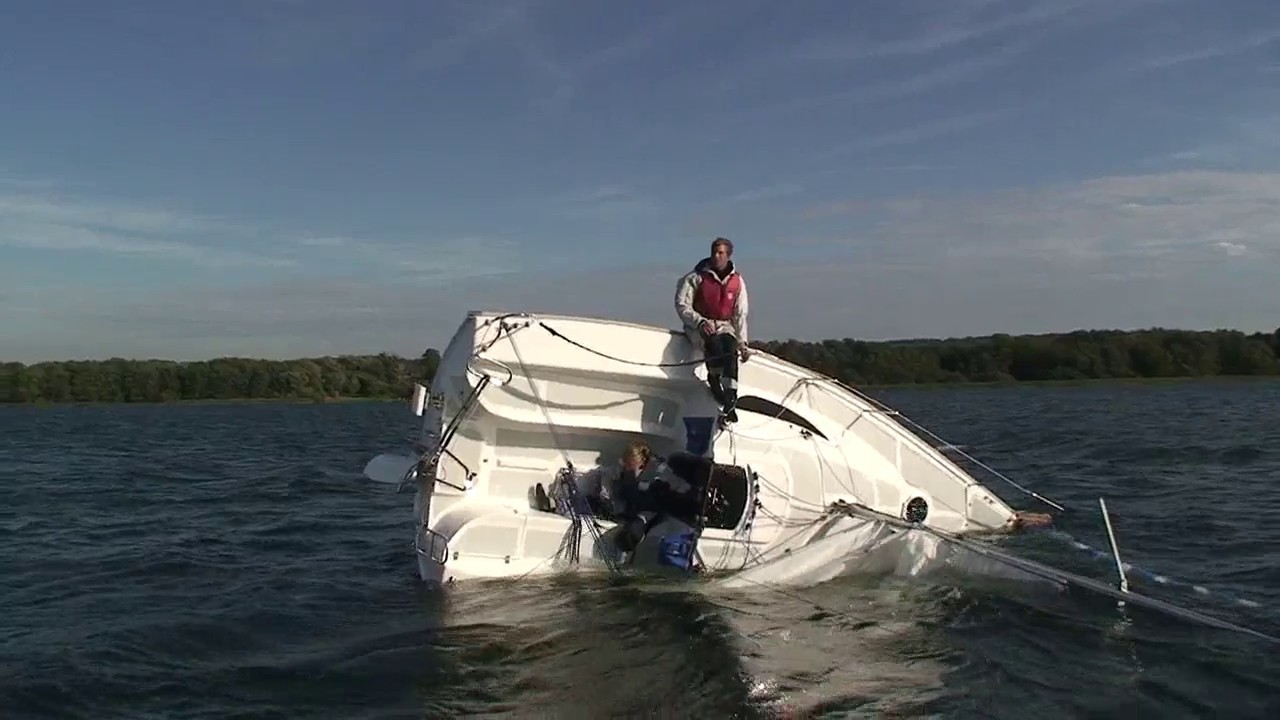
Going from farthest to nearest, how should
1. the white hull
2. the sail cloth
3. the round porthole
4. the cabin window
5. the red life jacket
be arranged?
the round porthole, the cabin window, the red life jacket, the white hull, the sail cloth

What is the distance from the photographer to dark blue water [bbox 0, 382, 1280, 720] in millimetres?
6238

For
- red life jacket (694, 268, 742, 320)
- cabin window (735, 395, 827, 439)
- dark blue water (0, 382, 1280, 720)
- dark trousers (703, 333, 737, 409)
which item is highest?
red life jacket (694, 268, 742, 320)

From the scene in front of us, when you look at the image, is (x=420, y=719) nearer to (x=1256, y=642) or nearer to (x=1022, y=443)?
(x=1256, y=642)

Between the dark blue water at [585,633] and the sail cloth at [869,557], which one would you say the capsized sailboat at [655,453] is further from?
the dark blue water at [585,633]

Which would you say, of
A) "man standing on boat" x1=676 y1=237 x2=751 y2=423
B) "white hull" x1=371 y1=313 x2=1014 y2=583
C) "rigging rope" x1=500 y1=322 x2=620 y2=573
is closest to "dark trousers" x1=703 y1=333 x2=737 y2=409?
"man standing on boat" x1=676 y1=237 x2=751 y2=423

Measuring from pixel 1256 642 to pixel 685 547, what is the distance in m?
4.28

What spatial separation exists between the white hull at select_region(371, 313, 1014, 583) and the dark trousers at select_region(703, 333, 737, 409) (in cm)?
30

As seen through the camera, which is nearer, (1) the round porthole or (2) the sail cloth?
(2) the sail cloth

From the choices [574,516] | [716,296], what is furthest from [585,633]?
[716,296]

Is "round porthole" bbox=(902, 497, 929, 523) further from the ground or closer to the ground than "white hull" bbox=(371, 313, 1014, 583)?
closer to the ground

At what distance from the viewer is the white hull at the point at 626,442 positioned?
923 cm

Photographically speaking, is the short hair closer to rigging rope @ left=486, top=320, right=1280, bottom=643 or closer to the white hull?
the white hull

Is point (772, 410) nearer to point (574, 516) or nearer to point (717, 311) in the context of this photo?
point (717, 311)

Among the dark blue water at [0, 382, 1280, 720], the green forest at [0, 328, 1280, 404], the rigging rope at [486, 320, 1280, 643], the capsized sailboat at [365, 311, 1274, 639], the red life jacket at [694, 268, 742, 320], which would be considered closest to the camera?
the dark blue water at [0, 382, 1280, 720]
